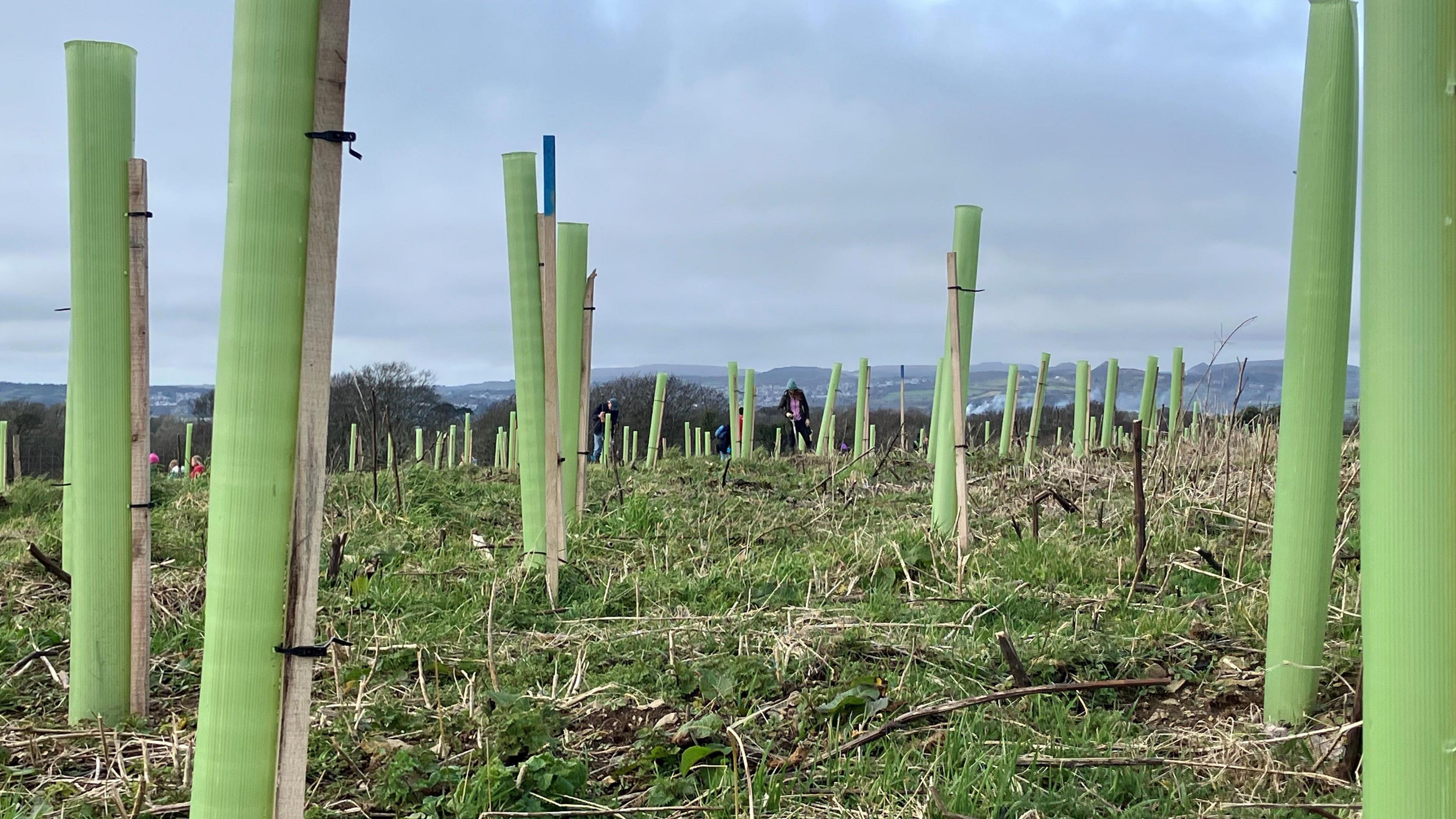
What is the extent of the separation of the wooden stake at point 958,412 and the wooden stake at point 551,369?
178 centimetres

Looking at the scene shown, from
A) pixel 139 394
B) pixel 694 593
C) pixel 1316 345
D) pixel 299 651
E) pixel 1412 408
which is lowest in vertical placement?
pixel 694 593

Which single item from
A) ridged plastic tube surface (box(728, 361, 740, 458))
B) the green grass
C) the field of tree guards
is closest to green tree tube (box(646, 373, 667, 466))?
ridged plastic tube surface (box(728, 361, 740, 458))

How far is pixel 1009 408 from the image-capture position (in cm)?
1076

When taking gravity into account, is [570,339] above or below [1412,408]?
above

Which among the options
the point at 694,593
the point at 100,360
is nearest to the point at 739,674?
the point at 694,593

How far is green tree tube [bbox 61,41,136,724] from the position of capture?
272 centimetres

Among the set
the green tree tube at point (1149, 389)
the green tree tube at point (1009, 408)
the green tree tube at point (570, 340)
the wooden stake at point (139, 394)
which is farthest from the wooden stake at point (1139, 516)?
the green tree tube at point (1149, 389)

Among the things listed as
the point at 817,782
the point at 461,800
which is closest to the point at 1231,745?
the point at 817,782

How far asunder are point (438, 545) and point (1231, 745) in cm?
407

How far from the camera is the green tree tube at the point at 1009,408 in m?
10.3

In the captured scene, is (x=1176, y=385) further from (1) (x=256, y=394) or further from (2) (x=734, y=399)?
(1) (x=256, y=394)

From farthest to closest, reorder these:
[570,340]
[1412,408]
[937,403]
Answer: [937,403], [570,340], [1412,408]

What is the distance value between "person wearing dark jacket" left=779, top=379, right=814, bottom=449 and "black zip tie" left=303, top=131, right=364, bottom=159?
1199cm

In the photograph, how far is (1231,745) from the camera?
93.1 inches
